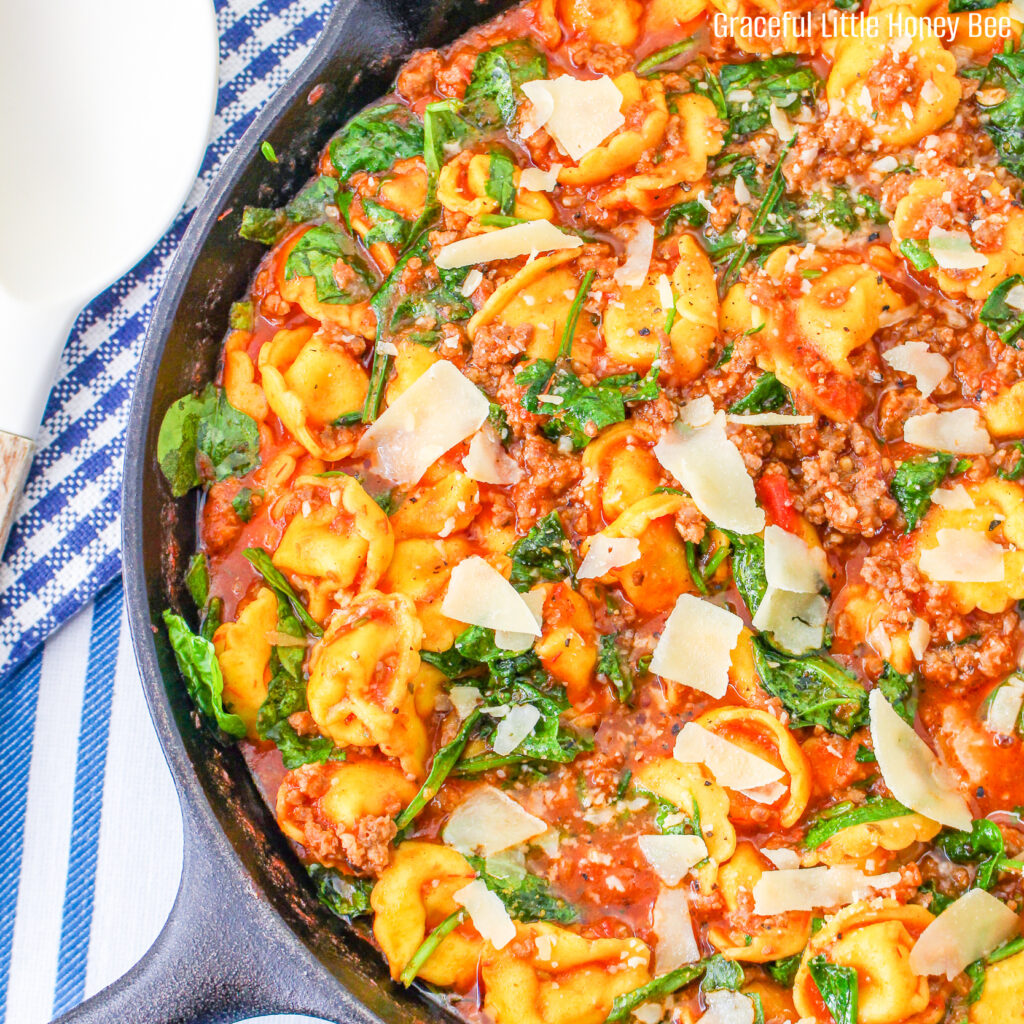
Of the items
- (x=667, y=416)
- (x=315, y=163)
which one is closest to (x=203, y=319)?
(x=315, y=163)

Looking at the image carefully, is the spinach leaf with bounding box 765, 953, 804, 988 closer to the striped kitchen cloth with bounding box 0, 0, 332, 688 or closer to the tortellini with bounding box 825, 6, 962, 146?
the tortellini with bounding box 825, 6, 962, 146

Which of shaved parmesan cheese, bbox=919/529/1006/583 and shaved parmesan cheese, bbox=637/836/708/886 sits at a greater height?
shaved parmesan cheese, bbox=919/529/1006/583

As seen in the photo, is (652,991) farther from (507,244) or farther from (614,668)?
(507,244)

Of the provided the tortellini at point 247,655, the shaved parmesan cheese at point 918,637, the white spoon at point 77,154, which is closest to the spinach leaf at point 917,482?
the shaved parmesan cheese at point 918,637

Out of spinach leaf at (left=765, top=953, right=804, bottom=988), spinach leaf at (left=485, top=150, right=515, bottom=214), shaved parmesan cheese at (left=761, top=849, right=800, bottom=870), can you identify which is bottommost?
spinach leaf at (left=765, top=953, right=804, bottom=988)

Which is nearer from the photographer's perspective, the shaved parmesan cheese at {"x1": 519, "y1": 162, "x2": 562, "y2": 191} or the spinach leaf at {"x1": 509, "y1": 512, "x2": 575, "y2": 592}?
the spinach leaf at {"x1": 509, "y1": 512, "x2": 575, "y2": 592}

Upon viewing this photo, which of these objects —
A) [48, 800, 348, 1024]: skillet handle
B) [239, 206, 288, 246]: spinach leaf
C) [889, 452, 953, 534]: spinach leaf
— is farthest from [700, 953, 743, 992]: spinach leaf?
[239, 206, 288, 246]: spinach leaf

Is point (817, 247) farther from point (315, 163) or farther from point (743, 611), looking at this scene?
point (315, 163)
